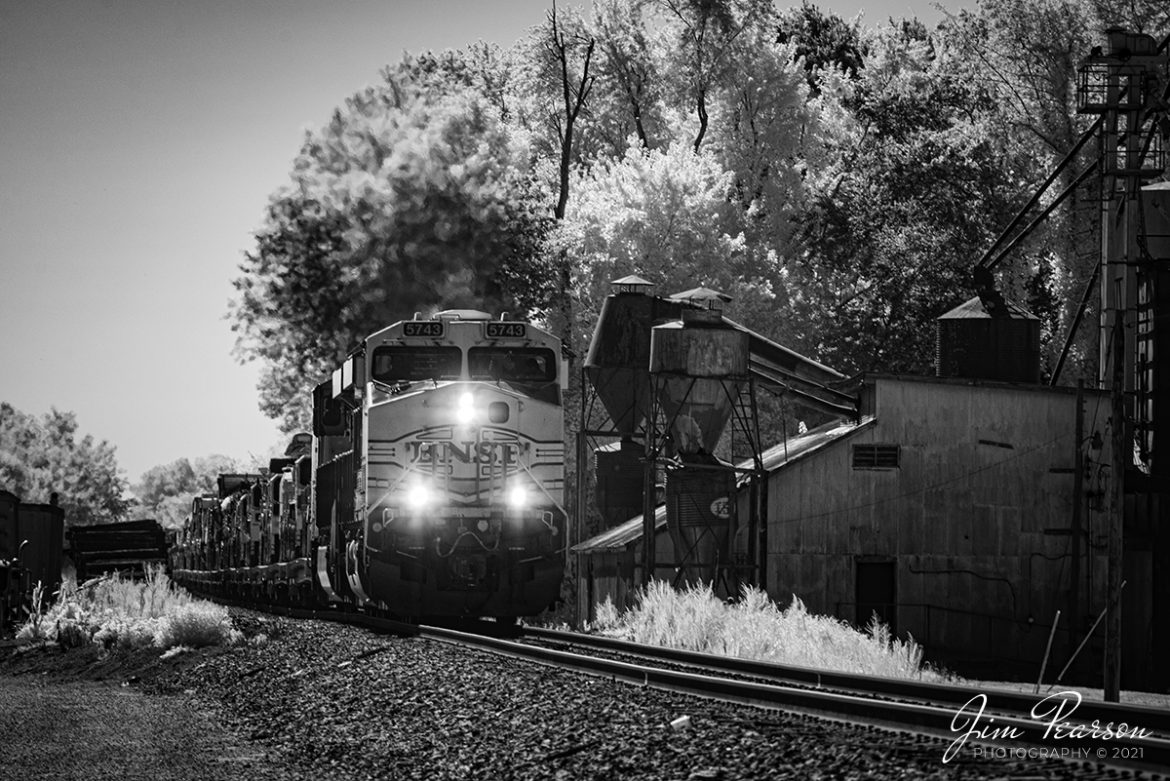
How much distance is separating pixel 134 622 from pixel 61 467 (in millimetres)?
123371

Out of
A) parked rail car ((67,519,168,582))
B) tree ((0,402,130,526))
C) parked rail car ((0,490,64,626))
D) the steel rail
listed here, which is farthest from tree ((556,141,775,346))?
tree ((0,402,130,526))

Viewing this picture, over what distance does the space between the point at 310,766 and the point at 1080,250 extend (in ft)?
154

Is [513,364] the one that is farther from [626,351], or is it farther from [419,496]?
[626,351]

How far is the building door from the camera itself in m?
35.0

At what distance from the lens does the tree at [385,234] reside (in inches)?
1881

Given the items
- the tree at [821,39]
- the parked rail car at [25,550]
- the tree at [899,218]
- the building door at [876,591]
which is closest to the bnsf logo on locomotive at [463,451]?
the parked rail car at [25,550]

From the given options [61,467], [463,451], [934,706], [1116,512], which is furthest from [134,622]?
[61,467]

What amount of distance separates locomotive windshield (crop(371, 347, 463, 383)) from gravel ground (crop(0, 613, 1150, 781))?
413 cm

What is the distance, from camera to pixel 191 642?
23109 mm

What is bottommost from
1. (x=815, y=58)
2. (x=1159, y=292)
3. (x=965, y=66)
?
(x=1159, y=292)

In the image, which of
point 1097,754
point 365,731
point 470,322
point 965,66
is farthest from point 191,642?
point 965,66

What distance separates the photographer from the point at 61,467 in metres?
142

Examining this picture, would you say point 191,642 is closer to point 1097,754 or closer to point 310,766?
point 310,766

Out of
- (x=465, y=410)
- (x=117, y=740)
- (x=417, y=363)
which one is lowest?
(x=117, y=740)
